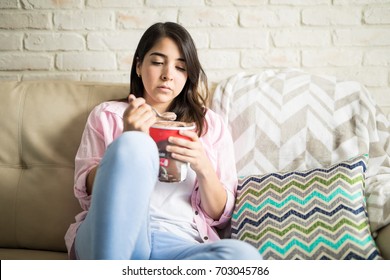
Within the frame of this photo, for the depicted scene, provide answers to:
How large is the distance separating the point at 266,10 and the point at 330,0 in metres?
0.26

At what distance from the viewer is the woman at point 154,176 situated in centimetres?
Result: 91

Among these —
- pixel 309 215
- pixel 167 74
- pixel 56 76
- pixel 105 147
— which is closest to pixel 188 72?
pixel 167 74

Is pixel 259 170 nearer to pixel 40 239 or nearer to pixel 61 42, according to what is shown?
pixel 40 239

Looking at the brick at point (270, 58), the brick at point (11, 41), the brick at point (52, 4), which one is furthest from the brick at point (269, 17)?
the brick at point (11, 41)

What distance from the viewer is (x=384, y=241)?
3.84 feet

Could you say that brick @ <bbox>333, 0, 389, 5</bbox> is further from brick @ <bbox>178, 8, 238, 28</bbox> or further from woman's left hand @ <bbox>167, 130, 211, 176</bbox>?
woman's left hand @ <bbox>167, 130, 211, 176</bbox>

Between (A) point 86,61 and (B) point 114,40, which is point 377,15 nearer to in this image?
(B) point 114,40

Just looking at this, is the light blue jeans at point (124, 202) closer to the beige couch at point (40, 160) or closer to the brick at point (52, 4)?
the beige couch at point (40, 160)

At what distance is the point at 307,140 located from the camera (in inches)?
57.1

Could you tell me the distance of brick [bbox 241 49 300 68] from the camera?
5.80 ft

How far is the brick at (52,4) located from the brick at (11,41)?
13 centimetres

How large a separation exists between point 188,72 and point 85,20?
0.63 m

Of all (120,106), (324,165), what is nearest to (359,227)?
(324,165)

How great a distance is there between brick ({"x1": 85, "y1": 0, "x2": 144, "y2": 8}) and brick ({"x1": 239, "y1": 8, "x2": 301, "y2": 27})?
0.43 m
